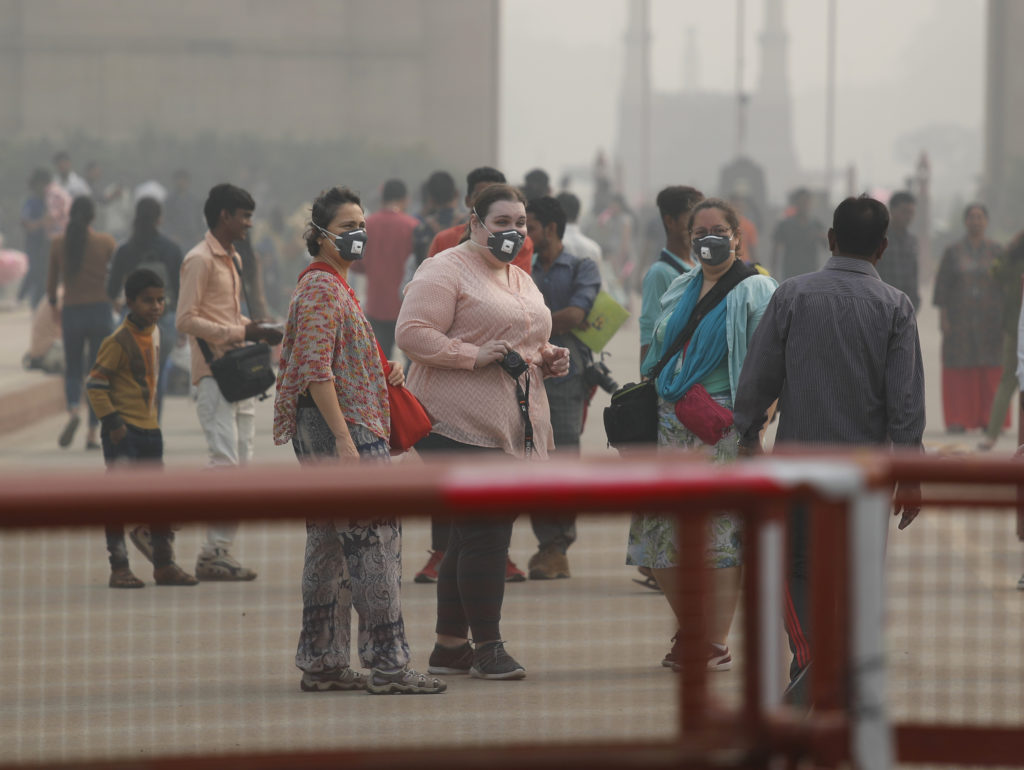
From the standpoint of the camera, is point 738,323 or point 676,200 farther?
point 676,200

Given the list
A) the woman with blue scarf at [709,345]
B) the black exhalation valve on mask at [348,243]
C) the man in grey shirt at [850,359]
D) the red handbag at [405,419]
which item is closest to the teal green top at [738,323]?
the woman with blue scarf at [709,345]

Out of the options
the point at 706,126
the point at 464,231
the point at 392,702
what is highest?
the point at 706,126

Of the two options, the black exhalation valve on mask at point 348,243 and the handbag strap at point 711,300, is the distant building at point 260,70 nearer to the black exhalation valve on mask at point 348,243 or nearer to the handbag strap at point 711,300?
the handbag strap at point 711,300

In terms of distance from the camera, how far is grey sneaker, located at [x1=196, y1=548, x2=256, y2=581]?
7.25 metres

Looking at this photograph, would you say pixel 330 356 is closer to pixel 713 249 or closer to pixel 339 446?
pixel 339 446

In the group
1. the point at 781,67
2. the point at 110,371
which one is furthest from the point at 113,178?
the point at 781,67

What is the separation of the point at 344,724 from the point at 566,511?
1869mm

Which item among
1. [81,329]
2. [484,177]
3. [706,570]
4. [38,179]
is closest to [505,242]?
[484,177]

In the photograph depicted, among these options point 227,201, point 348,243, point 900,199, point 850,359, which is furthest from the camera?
point 900,199

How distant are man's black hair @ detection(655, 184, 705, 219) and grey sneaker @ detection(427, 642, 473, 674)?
2265 mm

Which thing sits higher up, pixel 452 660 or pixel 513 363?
pixel 513 363

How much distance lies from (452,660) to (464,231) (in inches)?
93.3

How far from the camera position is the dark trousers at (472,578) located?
17.5 ft

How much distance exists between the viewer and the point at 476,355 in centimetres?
581
